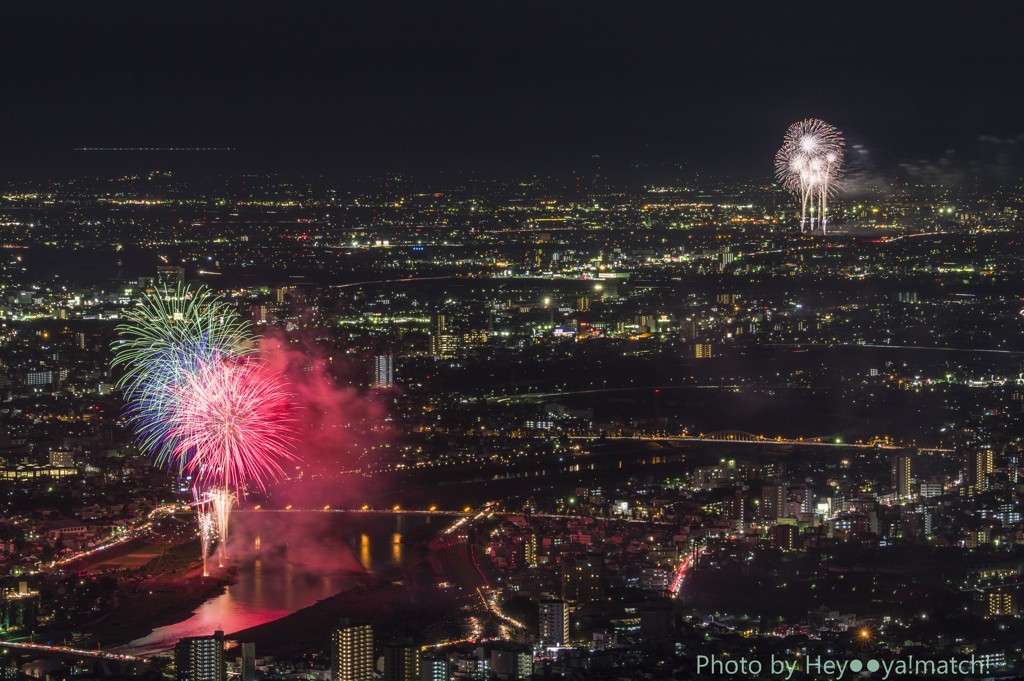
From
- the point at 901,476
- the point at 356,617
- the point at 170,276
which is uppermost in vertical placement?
the point at 170,276

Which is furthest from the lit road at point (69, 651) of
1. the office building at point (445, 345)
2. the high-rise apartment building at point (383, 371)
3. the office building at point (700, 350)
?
the office building at point (700, 350)

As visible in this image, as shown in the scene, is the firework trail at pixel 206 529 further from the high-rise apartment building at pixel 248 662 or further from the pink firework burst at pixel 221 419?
the high-rise apartment building at pixel 248 662

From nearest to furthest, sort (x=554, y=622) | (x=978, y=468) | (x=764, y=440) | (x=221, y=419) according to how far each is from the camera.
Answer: (x=554, y=622), (x=221, y=419), (x=978, y=468), (x=764, y=440)

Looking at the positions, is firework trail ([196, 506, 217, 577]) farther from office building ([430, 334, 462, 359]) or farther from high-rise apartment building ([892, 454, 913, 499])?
office building ([430, 334, 462, 359])

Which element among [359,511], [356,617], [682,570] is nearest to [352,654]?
[356,617]

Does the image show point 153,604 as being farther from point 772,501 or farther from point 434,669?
point 772,501

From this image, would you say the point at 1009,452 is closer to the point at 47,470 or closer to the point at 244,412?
the point at 244,412

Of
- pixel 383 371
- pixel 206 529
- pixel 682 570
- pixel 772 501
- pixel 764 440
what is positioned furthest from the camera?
pixel 383 371
